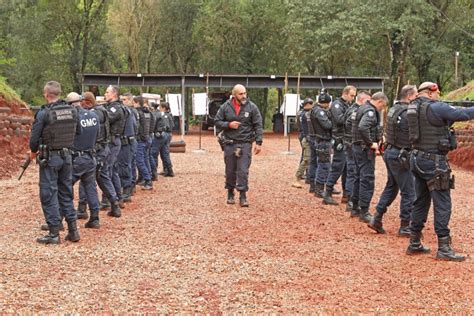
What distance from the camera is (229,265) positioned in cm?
744

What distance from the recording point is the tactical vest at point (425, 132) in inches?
302

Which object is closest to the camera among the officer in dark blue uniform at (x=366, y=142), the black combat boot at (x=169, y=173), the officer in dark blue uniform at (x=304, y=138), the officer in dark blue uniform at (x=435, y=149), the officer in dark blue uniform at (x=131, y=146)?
the officer in dark blue uniform at (x=435, y=149)

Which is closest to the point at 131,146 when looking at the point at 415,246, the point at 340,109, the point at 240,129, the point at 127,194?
the point at 127,194

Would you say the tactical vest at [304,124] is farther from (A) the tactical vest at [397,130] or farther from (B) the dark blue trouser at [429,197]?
(B) the dark blue trouser at [429,197]

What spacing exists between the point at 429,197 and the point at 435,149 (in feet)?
2.12

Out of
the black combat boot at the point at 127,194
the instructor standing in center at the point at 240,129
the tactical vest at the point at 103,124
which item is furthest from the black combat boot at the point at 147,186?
the tactical vest at the point at 103,124

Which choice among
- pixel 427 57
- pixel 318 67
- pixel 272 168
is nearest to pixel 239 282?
pixel 272 168

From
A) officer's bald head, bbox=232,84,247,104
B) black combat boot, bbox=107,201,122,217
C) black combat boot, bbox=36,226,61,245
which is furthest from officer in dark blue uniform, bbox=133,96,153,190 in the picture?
black combat boot, bbox=36,226,61,245

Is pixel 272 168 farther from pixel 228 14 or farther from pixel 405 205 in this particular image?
pixel 228 14

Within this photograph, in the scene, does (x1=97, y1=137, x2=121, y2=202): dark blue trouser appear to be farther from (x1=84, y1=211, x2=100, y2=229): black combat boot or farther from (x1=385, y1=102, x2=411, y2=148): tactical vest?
(x1=385, y1=102, x2=411, y2=148): tactical vest

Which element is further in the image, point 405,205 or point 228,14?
point 228,14

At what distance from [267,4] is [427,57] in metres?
12.2

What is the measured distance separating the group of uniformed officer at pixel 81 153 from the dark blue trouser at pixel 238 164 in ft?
5.79

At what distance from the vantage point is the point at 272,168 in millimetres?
19188
